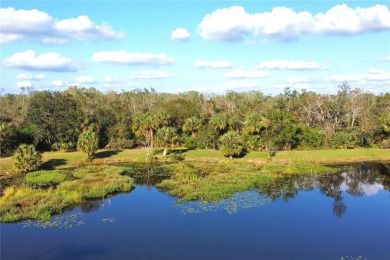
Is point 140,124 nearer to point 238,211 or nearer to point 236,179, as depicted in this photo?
point 236,179

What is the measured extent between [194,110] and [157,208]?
149 ft

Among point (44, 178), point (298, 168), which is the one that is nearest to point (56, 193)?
point (44, 178)

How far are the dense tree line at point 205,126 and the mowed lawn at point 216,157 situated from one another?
127 inches

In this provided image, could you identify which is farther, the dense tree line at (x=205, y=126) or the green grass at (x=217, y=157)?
the dense tree line at (x=205, y=126)

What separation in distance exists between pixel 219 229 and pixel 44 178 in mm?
27882

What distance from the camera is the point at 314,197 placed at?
40844mm

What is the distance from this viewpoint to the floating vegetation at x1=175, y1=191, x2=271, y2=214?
35.4m

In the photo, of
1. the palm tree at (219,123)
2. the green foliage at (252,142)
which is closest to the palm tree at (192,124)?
the palm tree at (219,123)

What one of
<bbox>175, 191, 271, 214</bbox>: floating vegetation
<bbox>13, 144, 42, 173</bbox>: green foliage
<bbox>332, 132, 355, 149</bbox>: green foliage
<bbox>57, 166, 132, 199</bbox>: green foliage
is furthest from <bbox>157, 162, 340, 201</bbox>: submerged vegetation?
A: <bbox>13, 144, 42, 173</bbox>: green foliage

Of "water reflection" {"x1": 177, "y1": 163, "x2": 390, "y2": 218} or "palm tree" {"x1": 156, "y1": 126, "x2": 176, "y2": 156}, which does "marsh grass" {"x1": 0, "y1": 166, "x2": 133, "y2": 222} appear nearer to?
"water reflection" {"x1": 177, "y1": 163, "x2": 390, "y2": 218}

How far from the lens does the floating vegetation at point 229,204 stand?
3541 centimetres

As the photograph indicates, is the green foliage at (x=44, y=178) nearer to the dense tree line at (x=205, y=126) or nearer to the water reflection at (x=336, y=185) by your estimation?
the dense tree line at (x=205, y=126)

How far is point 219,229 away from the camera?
99.7 feet

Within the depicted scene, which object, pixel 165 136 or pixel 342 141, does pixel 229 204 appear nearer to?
pixel 165 136
